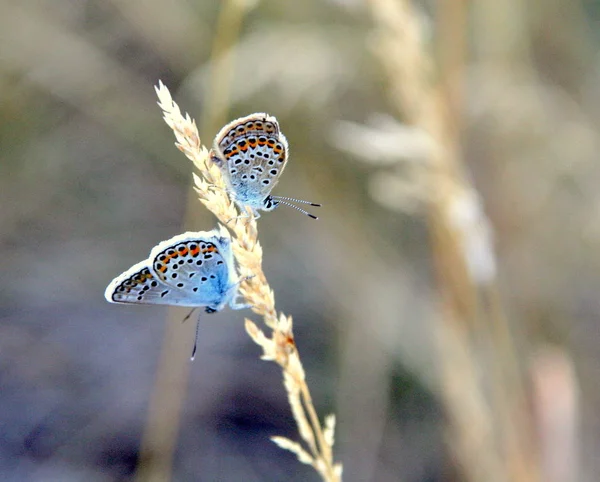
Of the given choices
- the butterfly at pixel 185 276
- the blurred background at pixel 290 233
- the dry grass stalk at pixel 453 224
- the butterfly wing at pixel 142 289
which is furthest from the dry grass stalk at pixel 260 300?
the blurred background at pixel 290 233

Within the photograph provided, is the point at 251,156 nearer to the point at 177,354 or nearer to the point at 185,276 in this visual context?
the point at 185,276

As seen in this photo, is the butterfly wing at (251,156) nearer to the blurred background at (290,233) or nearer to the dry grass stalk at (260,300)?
the dry grass stalk at (260,300)

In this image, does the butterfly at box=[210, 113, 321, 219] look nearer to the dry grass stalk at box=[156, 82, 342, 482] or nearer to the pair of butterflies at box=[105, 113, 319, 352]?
the pair of butterflies at box=[105, 113, 319, 352]

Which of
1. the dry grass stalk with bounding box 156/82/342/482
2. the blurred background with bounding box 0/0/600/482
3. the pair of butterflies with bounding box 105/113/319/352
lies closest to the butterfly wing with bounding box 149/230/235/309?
the pair of butterflies with bounding box 105/113/319/352

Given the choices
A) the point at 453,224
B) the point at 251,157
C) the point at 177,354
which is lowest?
the point at 177,354

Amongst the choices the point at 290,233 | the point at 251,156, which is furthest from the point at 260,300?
the point at 290,233

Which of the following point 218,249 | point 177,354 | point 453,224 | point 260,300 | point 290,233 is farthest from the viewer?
point 290,233

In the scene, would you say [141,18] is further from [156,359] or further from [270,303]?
[270,303]
